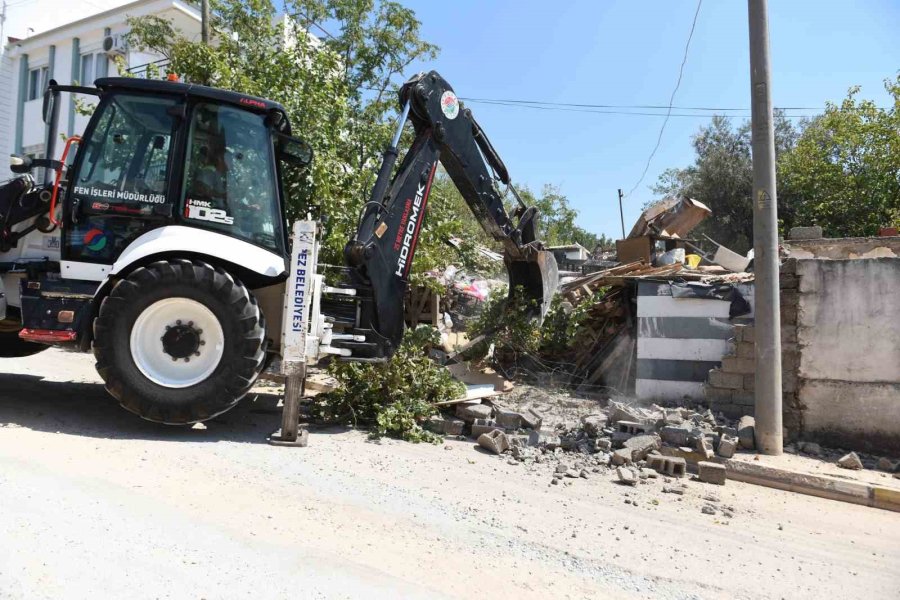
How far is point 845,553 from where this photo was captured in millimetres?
4316

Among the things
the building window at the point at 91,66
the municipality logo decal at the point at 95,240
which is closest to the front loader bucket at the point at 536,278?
the municipality logo decal at the point at 95,240

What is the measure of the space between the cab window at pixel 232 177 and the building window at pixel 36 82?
1972cm

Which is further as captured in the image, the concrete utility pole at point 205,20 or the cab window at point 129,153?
the concrete utility pole at point 205,20

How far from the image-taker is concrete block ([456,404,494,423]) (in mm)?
6758

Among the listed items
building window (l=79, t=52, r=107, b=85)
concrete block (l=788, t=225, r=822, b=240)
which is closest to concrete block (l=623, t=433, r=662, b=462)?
concrete block (l=788, t=225, r=822, b=240)

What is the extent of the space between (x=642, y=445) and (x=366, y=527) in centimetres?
326

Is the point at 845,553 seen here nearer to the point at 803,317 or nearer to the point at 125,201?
the point at 803,317

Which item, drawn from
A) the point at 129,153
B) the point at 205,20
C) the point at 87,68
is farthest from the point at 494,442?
the point at 87,68

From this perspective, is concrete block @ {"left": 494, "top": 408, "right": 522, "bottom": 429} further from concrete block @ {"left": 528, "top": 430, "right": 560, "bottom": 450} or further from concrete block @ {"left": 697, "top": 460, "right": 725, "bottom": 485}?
concrete block @ {"left": 697, "top": 460, "right": 725, "bottom": 485}

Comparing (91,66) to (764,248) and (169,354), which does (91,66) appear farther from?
(764,248)

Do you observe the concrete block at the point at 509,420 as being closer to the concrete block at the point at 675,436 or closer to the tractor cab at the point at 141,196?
the concrete block at the point at 675,436

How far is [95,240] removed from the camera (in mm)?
5516

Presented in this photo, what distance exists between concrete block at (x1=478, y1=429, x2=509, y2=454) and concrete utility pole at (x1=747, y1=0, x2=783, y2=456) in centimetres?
254

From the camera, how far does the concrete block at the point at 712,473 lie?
5.65 m
